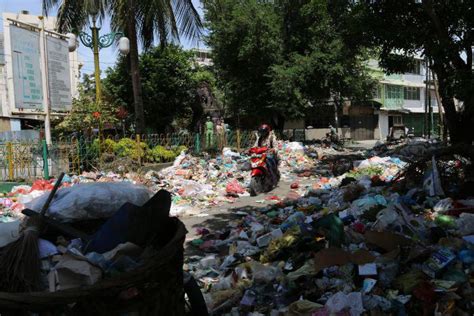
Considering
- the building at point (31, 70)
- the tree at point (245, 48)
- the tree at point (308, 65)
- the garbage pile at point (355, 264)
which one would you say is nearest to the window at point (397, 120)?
the tree at point (308, 65)

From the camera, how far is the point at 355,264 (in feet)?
12.5

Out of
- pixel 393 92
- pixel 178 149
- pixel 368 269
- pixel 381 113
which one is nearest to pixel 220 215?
pixel 368 269

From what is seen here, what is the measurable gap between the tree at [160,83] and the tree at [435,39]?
15.7 m

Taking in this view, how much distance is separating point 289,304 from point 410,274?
996 mm

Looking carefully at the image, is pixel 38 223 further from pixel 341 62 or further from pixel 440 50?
pixel 341 62

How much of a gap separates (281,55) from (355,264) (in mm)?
21952

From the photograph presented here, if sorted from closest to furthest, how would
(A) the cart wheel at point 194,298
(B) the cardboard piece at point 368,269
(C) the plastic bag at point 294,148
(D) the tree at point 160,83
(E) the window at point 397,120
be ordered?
1. (A) the cart wheel at point 194,298
2. (B) the cardboard piece at point 368,269
3. (C) the plastic bag at point 294,148
4. (D) the tree at point 160,83
5. (E) the window at point 397,120

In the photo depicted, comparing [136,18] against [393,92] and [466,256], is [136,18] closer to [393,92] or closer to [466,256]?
[466,256]

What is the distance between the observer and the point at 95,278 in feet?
6.31

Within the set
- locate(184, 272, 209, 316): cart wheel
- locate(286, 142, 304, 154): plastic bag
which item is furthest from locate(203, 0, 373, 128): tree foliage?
locate(184, 272, 209, 316): cart wheel

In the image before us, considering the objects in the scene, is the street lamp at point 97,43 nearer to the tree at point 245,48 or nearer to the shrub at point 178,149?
the shrub at point 178,149

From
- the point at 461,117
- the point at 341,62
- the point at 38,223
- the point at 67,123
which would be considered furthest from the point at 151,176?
the point at 341,62

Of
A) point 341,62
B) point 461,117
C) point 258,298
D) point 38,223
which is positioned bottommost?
point 258,298

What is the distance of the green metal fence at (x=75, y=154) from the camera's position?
35.4 ft
